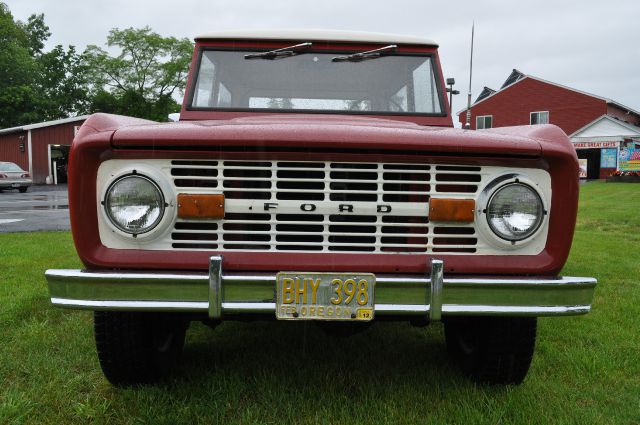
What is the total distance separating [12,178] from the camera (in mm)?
18406

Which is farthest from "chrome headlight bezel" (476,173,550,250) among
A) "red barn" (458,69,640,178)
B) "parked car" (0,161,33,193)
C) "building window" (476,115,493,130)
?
"building window" (476,115,493,130)

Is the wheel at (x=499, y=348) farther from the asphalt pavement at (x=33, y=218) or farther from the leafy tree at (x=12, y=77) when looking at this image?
the leafy tree at (x=12, y=77)

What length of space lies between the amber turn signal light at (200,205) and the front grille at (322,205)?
3cm

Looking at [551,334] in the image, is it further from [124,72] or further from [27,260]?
[124,72]

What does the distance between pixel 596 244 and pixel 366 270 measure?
587cm

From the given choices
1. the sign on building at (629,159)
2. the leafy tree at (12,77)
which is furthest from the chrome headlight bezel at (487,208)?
the leafy tree at (12,77)

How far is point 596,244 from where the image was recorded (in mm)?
6715

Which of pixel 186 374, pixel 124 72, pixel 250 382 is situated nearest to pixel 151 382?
pixel 186 374

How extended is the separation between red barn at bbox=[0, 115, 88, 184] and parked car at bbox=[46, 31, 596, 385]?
25595 mm

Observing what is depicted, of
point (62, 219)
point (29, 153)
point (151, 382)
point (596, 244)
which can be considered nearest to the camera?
point (151, 382)

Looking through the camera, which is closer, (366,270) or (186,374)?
(366,270)

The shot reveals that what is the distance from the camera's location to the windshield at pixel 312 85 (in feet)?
10.0

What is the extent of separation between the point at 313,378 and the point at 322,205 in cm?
97

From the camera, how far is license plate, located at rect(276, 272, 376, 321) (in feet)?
5.90
